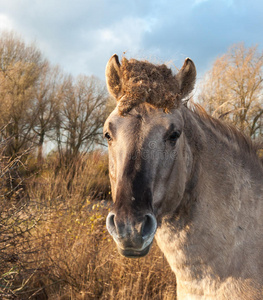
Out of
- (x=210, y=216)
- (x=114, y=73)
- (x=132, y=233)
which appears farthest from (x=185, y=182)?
(x=114, y=73)

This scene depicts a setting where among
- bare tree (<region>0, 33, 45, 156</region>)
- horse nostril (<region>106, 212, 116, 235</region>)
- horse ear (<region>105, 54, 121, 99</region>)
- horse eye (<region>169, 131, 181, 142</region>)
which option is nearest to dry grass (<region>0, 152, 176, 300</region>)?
horse ear (<region>105, 54, 121, 99</region>)

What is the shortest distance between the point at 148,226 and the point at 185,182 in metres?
0.62

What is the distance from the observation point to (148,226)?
1.80m

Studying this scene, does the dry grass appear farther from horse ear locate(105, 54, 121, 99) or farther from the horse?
horse ear locate(105, 54, 121, 99)

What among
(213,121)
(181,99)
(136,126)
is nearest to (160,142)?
(136,126)

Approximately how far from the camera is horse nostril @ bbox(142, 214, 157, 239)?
68.8 inches

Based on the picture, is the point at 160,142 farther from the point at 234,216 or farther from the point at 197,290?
the point at 197,290

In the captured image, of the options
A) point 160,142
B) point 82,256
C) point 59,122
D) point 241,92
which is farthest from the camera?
point 59,122

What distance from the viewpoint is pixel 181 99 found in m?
2.41

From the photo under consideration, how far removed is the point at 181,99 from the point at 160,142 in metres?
0.55

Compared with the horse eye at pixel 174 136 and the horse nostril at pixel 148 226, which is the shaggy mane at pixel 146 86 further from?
the horse nostril at pixel 148 226

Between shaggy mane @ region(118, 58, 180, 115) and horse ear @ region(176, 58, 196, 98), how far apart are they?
0.09 metres

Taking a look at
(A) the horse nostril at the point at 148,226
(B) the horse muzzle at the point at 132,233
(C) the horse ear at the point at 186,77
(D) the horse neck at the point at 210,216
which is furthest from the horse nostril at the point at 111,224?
(C) the horse ear at the point at 186,77

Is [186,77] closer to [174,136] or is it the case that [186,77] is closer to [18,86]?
[174,136]
